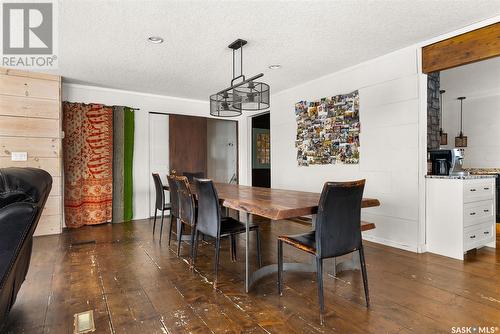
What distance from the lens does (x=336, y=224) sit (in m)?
1.85

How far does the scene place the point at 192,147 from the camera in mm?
5828

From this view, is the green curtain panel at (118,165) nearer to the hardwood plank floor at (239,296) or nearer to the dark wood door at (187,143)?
the dark wood door at (187,143)

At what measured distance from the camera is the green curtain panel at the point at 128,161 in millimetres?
5043

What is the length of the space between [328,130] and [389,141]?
3.18 ft

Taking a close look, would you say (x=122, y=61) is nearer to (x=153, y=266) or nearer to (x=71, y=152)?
(x=71, y=152)

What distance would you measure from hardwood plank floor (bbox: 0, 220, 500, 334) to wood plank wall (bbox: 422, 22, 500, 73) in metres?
2.07

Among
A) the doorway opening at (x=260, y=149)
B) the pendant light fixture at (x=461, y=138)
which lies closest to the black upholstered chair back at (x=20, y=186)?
the doorway opening at (x=260, y=149)

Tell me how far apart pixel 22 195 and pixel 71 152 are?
3.67 m

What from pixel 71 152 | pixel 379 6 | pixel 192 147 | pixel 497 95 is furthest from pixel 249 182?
pixel 497 95

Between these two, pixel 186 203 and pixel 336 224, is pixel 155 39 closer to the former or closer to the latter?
pixel 186 203

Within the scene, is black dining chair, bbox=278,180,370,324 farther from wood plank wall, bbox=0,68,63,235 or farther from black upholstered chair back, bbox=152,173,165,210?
wood plank wall, bbox=0,68,63,235

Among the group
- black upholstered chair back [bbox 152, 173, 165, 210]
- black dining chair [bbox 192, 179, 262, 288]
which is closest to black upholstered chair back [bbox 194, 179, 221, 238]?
black dining chair [bbox 192, 179, 262, 288]

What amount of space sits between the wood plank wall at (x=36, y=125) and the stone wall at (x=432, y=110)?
503 cm

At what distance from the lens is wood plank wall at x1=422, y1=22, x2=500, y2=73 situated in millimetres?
2680
